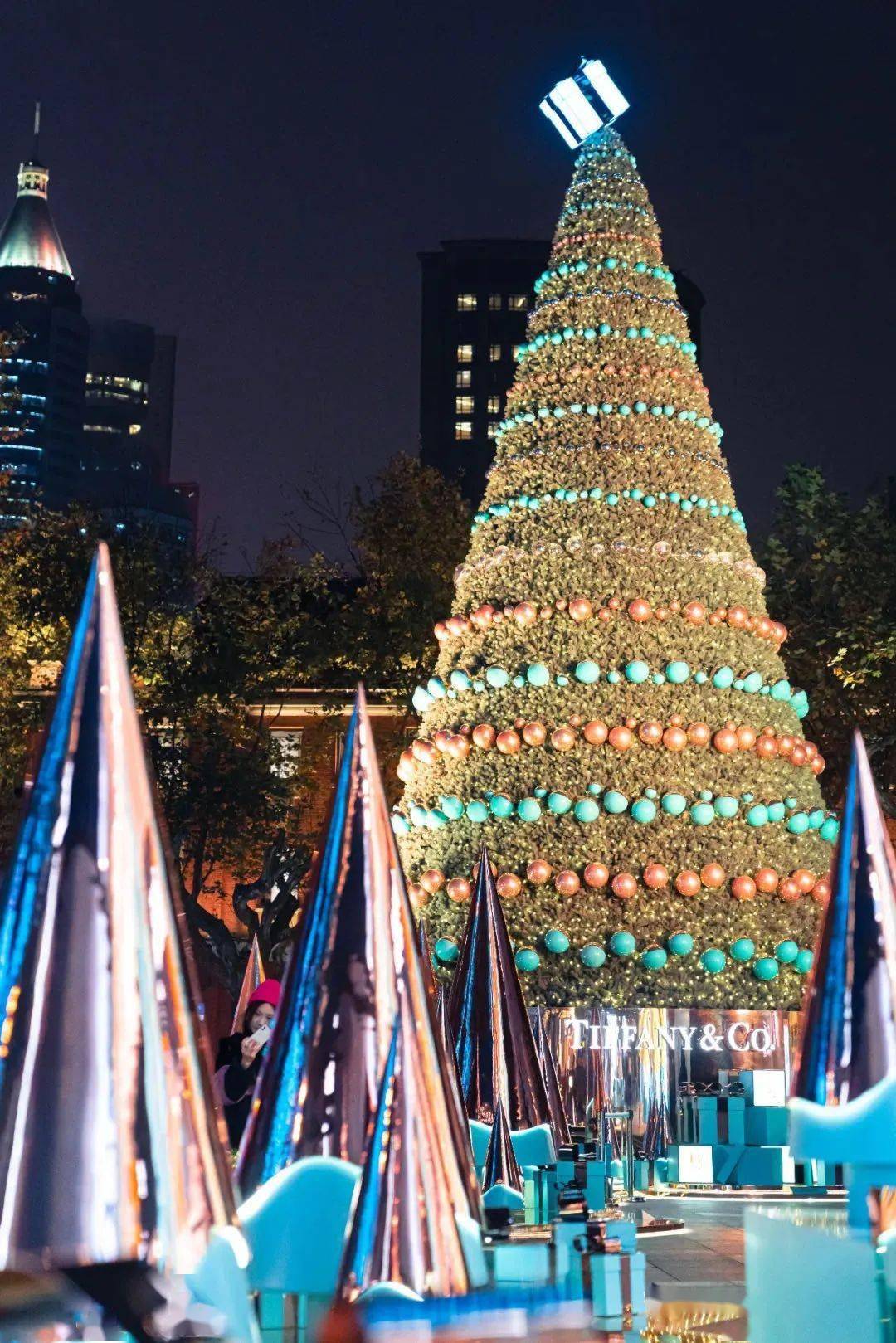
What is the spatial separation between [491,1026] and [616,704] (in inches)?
151

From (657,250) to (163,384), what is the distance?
188 meters

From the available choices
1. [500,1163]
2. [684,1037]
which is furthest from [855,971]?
[684,1037]

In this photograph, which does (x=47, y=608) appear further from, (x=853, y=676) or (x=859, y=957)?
(x=859, y=957)

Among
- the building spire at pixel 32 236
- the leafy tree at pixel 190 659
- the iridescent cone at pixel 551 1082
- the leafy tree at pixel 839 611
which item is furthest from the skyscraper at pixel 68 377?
the iridescent cone at pixel 551 1082

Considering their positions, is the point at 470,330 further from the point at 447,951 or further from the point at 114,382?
the point at 114,382

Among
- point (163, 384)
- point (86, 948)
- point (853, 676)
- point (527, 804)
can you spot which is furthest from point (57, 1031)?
point (163, 384)

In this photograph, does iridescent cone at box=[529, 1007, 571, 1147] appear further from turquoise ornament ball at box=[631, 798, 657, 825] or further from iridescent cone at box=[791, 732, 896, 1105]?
iridescent cone at box=[791, 732, 896, 1105]

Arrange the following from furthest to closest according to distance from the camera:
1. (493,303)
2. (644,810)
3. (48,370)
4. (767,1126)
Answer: (48,370)
(493,303)
(644,810)
(767,1126)

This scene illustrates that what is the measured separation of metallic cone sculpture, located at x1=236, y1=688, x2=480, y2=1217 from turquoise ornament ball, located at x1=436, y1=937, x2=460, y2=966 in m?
8.63

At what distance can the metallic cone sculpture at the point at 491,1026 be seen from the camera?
10.9 meters

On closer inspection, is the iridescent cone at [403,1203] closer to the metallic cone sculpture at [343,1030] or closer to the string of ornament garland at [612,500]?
the metallic cone sculpture at [343,1030]

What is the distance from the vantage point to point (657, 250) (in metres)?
16.1

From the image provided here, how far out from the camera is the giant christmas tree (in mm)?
13492

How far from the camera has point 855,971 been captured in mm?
6105
